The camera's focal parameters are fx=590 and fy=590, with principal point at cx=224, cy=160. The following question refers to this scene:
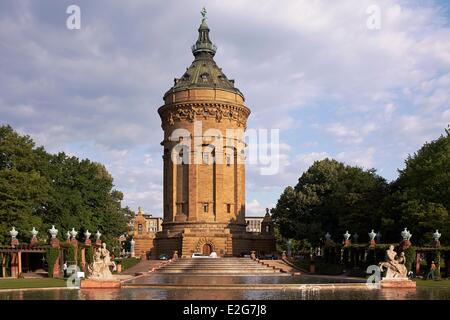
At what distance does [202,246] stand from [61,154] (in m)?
19.2

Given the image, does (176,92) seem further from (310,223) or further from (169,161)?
(310,223)

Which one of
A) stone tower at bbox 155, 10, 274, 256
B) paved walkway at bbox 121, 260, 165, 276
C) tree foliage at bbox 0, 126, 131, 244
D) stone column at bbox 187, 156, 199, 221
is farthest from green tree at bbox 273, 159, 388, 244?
tree foliage at bbox 0, 126, 131, 244

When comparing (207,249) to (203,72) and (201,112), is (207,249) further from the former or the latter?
(203,72)

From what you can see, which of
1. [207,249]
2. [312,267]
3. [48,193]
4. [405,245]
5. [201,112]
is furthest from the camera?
[201,112]

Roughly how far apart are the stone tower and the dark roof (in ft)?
0.77

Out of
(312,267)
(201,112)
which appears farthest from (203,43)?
(312,267)

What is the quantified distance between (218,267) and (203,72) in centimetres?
3175

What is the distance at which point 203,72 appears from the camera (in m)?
75.8

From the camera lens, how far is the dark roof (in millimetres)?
74188

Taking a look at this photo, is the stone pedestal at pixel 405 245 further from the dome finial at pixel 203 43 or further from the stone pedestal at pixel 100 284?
the dome finial at pixel 203 43

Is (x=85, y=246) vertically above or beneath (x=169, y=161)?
beneath

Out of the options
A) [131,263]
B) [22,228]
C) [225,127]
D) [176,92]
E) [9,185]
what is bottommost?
[131,263]

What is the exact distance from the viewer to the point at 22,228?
52.3m

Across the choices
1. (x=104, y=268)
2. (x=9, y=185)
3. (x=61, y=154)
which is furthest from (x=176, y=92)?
(x=104, y=268)
